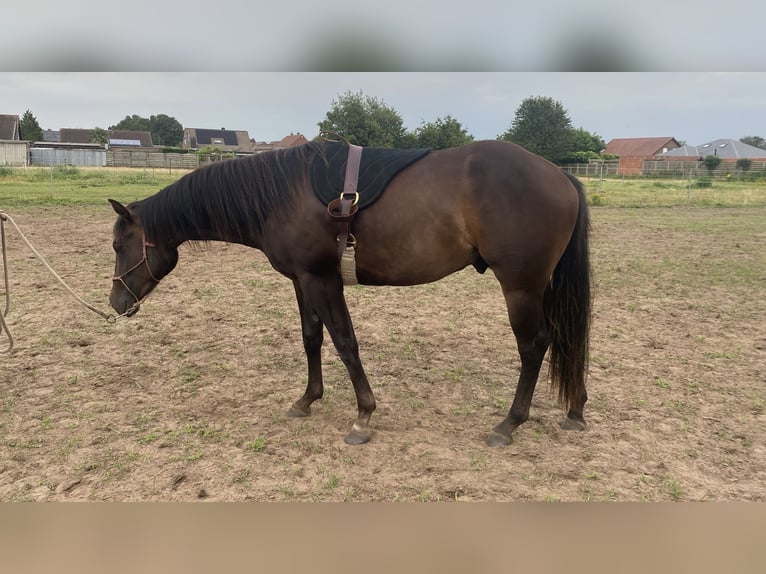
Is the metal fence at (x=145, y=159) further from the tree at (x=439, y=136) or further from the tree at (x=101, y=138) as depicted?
the tree at (x=439, y=136)

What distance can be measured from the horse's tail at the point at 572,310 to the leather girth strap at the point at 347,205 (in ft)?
4.54

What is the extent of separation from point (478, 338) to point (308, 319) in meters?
2.27

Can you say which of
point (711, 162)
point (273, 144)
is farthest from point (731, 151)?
point (273, 144)

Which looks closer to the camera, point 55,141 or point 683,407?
point 683,407

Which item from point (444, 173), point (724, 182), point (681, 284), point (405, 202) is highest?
point (724, 182)

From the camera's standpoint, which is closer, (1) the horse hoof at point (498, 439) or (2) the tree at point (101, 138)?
(1) the horse hoof at point (498, 439)

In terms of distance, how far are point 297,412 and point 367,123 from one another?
10.5 metres

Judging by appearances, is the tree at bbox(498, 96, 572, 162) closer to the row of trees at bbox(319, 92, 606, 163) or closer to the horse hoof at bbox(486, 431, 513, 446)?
the row of trees at bbox(319, 92, 606, 163)

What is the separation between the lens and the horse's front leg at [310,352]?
139 inches

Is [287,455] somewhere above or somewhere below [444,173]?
below

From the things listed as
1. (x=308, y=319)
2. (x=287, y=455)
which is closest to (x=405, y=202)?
(x=308, y=319)

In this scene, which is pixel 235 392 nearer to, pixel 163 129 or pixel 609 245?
pixel 609 245

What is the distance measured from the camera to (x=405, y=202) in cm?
297

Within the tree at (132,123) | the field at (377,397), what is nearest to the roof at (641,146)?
the tree at (132,123)
